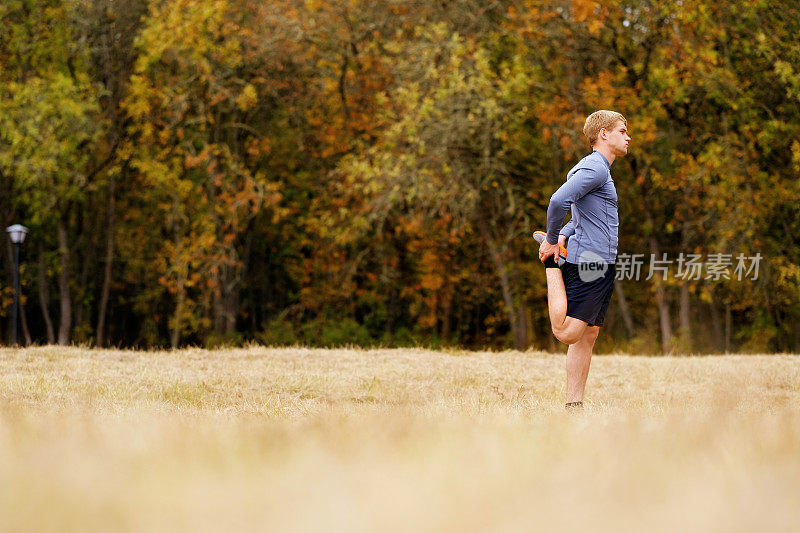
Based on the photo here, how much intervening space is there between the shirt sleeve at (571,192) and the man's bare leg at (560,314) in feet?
1.09

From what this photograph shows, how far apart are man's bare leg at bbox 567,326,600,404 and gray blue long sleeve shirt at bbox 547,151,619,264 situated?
2.08ft

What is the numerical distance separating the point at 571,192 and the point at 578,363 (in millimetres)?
1307

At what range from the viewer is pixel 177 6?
2184 cm

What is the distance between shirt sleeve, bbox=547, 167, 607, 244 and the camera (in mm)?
5945

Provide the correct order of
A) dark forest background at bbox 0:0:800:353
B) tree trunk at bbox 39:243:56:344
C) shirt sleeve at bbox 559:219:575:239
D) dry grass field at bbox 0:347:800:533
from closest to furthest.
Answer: dry grass field at bbox 0:347:800:533 < shirt sleeve at bbox 559:219:575:239 < dark forest background at bbox 0:0:800:353 < tree trunk at bbox 39:243:56:344

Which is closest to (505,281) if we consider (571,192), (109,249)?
(109,249)

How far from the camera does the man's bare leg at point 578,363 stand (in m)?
6.46

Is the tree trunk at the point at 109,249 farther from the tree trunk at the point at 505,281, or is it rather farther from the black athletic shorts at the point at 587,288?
the black athletic shorts at the point at 587,288

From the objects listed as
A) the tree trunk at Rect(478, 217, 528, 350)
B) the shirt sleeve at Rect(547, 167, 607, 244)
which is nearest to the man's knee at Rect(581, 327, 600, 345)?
the shirt sleeve at Rect(547, 167, 607, 244)

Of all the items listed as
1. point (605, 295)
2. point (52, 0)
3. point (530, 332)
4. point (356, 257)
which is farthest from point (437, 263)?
point (605, 295)

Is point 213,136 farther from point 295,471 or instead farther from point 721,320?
point 295,471

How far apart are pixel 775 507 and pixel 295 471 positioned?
1657 mm

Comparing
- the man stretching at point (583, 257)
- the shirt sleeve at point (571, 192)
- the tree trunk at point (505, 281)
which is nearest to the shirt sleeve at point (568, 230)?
the man stretching at point (583, 257)

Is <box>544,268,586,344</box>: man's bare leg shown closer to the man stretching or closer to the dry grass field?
the man stretching
